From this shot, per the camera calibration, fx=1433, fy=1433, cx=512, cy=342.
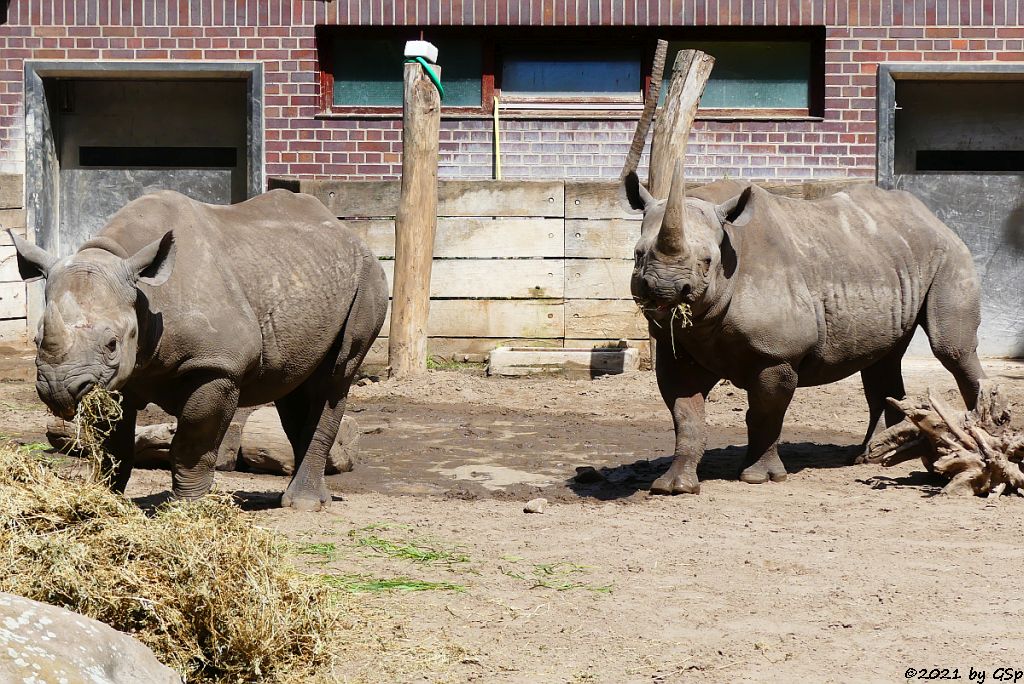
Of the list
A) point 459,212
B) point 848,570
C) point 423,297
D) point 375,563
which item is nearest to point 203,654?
point 375,563

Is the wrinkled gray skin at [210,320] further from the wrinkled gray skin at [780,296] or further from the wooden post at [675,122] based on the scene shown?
the wooden post at [675,122]

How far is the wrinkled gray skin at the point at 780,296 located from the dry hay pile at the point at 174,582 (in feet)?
10.3

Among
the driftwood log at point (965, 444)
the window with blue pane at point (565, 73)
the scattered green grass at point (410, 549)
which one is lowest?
the scattered green grass at point (410, 549)

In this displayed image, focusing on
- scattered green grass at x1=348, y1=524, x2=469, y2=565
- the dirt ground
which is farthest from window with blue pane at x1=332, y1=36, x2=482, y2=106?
scattered green grass at x1=348, y1=524, x2=469, y2=565

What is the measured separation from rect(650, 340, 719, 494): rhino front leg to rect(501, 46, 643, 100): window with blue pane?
23.6 feet

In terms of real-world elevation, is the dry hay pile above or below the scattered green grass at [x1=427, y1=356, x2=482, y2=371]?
above

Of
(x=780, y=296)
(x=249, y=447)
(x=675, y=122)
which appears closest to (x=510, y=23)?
(x=675, y=122)

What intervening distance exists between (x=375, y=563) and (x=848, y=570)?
2.00 metres

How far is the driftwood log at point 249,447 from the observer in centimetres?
854

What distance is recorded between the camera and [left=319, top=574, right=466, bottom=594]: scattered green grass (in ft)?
18.4

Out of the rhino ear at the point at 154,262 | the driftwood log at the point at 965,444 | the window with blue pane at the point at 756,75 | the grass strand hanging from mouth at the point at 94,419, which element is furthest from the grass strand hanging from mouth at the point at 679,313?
the window with blue pane at the point at 756,75

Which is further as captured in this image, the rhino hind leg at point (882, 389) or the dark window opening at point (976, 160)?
the dark window opening at point (976, 160)

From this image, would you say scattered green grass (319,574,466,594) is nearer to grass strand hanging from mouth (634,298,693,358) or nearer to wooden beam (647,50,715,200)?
grass strand hanging from mouth (634,298,693,358)

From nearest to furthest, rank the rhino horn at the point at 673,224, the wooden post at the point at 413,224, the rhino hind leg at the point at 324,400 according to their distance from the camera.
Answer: the rhino horn at the point at 673,224 < the rhino hind leg at the point at 324,400 < the wooden post at the point at 413,224
